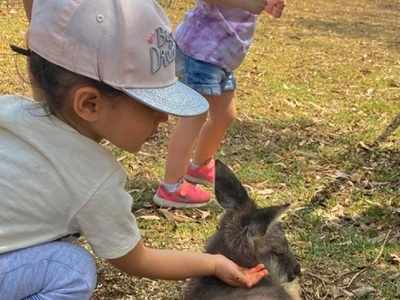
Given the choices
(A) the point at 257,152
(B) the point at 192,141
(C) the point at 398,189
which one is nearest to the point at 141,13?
(B) the point at 192,141

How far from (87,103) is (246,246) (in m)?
0.79

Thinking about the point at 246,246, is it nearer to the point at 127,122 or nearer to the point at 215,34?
the point at 127,122

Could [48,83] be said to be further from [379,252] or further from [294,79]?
[294,79]

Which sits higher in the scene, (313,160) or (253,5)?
(253,5)

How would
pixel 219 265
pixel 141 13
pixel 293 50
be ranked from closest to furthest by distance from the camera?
pixel 141 13, pixel 219 265, pixel 293 50

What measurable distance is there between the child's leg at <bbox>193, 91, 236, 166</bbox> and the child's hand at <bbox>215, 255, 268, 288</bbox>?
1288mm

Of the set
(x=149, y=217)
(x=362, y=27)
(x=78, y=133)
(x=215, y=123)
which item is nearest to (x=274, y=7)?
(x=215, y=123)

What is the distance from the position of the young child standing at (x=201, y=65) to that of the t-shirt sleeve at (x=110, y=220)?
1.29 metres

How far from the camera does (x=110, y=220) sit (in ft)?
6.02

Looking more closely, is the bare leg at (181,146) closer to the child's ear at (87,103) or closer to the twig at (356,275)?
the twig at (356,275)

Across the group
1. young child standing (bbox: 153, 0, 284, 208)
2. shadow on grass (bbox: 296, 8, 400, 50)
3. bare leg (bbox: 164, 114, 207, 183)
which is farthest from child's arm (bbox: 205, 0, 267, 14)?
shadow on grass (bbox: 296, 8, 400, 50)

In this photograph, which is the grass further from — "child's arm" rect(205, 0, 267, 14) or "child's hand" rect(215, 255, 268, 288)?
"child's arm" rect(205, 0, 267, 14)

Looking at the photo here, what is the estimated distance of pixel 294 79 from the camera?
568 centimetres

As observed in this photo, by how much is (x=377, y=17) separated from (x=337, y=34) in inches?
62.0
